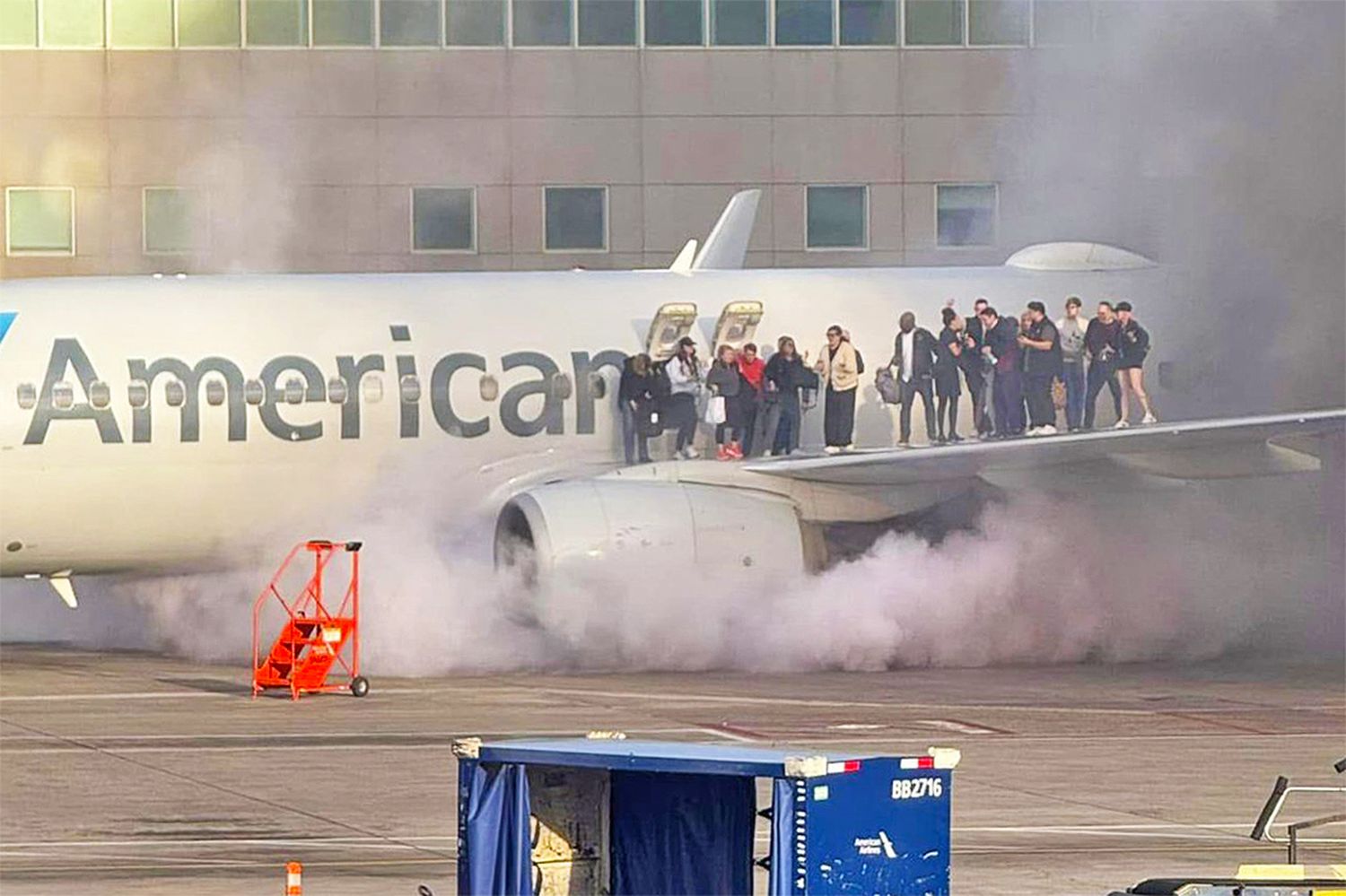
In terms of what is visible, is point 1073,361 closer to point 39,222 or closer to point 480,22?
point 480,22

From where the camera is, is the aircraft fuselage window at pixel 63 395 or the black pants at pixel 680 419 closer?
the aircraft fuselage window at pixel 63 395

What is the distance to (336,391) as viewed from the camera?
2603cm

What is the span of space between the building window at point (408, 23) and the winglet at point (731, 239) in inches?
324

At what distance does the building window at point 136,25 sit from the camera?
124ft

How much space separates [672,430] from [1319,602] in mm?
6184

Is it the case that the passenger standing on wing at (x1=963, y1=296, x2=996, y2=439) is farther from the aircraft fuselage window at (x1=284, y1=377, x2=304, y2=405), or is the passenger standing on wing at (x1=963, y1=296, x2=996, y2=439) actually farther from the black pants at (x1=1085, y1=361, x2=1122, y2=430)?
the aircraft fuselage window at (x1=284, y1=377, x2=304, y2=405)

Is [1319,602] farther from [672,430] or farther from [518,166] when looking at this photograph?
[518,166]

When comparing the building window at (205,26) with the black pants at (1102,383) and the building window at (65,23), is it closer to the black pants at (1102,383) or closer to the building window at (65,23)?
the building window at (65,23)

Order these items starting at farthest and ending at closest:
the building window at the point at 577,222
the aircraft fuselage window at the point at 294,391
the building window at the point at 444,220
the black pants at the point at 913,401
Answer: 1. the building window at the point at 577,222
2. the building window at the point at 444,220
3. the black pants at the point at 913,401
4. the aircraft fuselage window at the point at 294,391

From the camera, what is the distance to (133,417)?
25.4m

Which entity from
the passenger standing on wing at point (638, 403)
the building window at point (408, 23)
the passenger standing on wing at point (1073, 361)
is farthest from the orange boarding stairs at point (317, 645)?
the building window at point (408, 23)

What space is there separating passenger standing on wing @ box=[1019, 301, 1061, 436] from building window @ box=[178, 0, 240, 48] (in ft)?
47.6

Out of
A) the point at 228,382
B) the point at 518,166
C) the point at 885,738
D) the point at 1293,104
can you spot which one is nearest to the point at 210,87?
the point at 518,166

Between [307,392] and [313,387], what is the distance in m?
0.07
